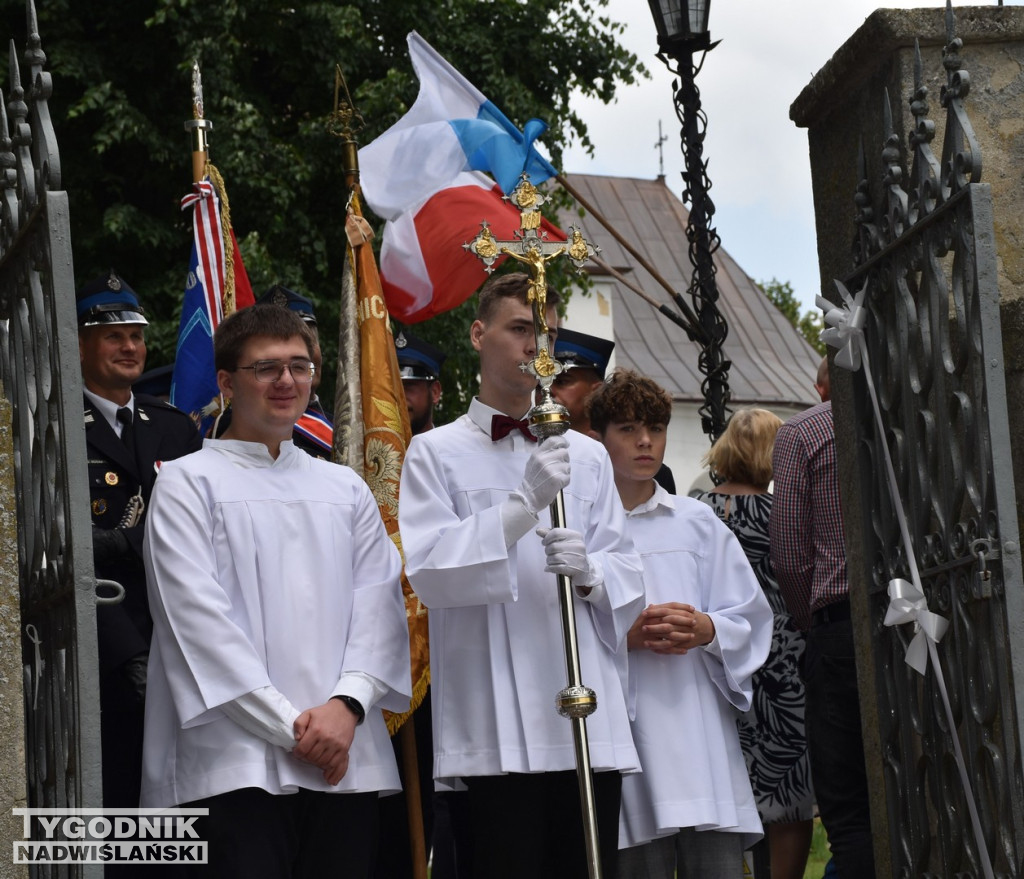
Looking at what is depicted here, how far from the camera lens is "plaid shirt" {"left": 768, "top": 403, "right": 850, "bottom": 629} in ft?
19.6

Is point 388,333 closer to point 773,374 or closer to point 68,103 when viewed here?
point 68,103

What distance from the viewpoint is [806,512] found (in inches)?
239

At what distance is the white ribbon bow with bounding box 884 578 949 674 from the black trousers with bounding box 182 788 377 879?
156 cm

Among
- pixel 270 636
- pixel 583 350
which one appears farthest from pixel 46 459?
pixel 583 350

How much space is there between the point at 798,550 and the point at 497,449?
148 cm

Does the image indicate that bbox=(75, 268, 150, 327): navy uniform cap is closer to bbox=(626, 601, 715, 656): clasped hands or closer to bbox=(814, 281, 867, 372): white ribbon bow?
bbox=(626, 601, 715, 656): clasped hands

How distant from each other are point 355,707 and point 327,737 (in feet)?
0.61

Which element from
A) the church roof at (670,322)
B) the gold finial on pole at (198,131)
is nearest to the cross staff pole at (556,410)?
the gold finial on pole at (198,131)

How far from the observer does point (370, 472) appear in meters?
6.51

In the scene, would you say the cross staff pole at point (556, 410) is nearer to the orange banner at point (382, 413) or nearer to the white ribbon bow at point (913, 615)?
the white ribbon bow at point (913, 615)

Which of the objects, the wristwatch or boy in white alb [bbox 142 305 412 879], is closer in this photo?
boy in white alb [bbox 142 305 412 879]

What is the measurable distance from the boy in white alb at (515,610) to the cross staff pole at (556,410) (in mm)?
91

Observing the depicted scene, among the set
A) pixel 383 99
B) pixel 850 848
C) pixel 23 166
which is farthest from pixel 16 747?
pixel 383 99

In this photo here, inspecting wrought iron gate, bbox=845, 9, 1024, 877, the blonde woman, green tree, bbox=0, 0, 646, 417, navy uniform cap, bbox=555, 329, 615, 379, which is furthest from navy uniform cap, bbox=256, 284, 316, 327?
green tree, bbox=0, 0, 646, 417
